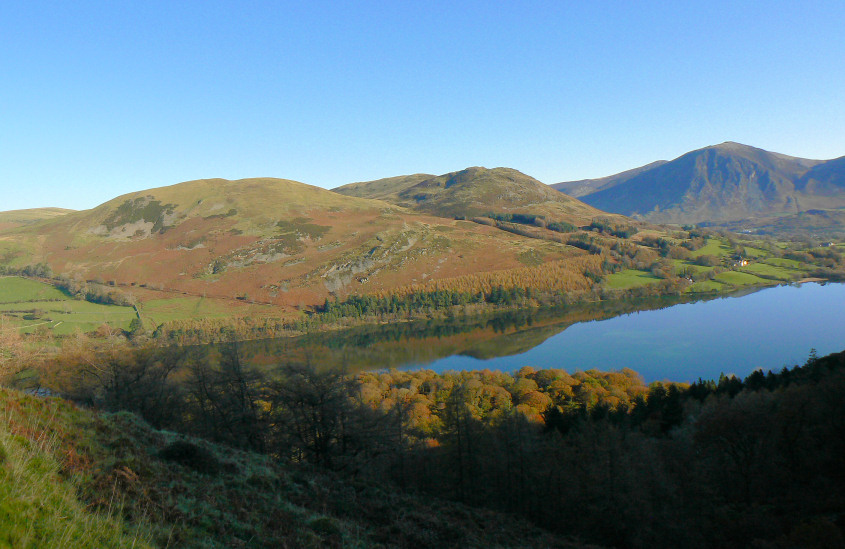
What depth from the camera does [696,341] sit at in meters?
74.8

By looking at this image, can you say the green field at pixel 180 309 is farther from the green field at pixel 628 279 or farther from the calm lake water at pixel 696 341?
the green field at pixel 628 279

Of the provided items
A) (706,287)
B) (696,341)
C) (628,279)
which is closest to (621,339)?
(696,341)

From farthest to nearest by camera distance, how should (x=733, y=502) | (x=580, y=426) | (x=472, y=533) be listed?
(x=580, y=426), (x=733, y=502), (x=472, y=533)

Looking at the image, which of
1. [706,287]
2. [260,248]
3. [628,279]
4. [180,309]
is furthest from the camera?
[260,248]

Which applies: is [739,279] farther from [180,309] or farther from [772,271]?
[180,309]

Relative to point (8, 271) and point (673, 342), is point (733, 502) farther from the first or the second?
point (8, 271)

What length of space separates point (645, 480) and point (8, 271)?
559 feet

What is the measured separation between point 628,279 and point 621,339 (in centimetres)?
4857

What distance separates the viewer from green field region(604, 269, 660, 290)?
11820cm

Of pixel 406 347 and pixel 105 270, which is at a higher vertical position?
pixel 105 270

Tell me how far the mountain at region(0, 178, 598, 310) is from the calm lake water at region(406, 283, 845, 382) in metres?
47.9

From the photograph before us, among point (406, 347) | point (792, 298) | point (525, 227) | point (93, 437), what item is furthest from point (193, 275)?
point (792, 298)

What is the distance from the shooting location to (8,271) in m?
126

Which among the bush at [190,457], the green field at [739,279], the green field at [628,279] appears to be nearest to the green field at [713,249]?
the green field at [739,279]
